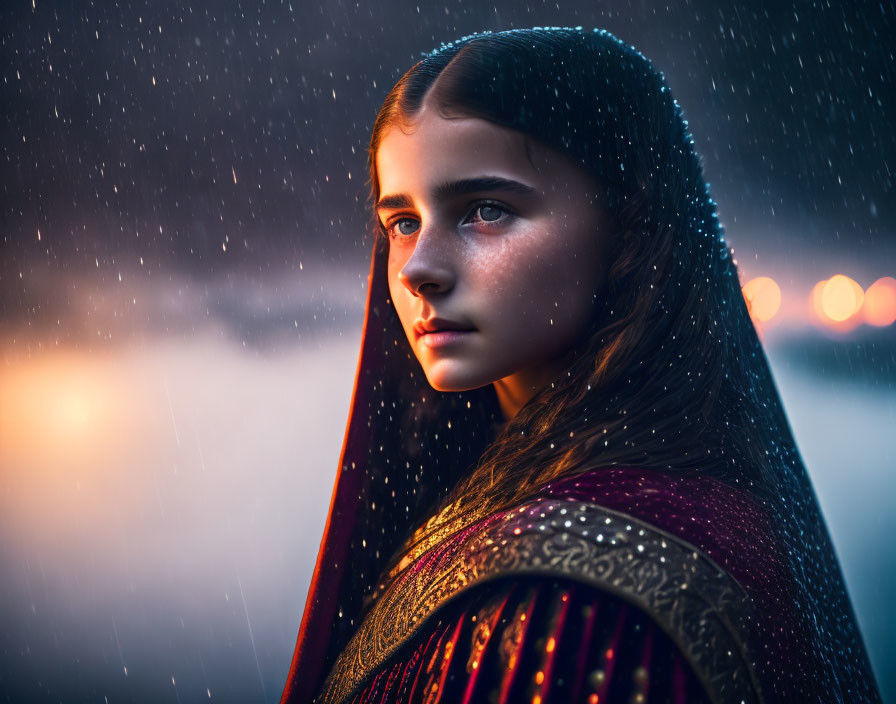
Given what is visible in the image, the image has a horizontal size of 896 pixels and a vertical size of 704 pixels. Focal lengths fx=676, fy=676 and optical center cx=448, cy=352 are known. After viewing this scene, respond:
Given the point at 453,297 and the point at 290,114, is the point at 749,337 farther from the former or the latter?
the point at 290,114

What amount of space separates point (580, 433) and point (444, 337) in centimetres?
19

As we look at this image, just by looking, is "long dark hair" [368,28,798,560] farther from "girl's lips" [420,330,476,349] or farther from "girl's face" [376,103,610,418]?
"girl's lips" [420,330,476,349]

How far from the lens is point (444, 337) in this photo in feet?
2.61

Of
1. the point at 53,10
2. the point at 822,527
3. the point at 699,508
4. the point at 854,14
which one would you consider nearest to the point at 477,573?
the point at 699,508

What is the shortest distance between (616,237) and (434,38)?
84 cm

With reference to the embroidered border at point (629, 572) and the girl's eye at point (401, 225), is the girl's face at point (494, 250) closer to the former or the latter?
the girl's eye at point (401, 225)

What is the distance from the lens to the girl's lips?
0.79 m

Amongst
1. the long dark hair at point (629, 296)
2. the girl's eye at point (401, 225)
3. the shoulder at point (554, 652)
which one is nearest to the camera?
the shoulder at point (554, 652)

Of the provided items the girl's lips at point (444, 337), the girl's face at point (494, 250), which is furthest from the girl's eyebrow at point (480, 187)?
the girl's lips at point (444, 337)

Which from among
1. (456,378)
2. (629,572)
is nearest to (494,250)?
(456,378)

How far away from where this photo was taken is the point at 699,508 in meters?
0.63

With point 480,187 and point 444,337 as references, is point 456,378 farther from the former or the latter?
point 480,187

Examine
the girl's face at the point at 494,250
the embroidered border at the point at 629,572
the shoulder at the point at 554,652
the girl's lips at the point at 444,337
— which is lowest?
the shoulder at the point at 554,652

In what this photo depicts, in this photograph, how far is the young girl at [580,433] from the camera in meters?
0.56
